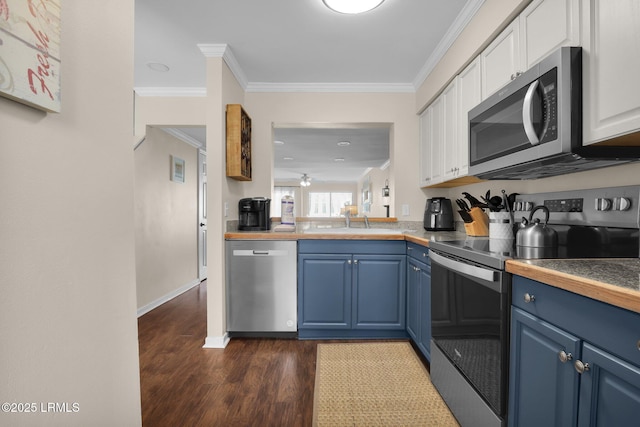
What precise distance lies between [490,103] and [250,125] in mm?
2138

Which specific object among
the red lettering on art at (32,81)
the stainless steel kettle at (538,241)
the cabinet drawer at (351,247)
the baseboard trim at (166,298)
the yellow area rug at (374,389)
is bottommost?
the baseboard trim at (166,298)

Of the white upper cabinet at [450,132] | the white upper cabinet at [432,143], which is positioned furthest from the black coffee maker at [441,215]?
the white upper cabinet at [450,132]

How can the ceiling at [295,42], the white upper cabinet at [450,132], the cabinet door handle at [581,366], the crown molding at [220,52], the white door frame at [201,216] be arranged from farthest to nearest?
the white door frame at [201,216], the crown molding at [220,52], the white upper cabinet at [450,132], the ceiling at [295,42], the cabinet door handle at [581,366]

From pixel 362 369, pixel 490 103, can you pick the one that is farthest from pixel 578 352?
pixel 362 369

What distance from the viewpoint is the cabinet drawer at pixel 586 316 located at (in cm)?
72

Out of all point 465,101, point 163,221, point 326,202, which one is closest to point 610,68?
point 465,101

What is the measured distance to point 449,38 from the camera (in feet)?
7.47

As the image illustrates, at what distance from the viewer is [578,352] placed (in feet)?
2.80

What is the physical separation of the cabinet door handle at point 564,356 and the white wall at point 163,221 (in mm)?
3572

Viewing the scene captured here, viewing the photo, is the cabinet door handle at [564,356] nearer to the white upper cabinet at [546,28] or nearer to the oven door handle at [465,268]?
the oven door handle at [465,268]

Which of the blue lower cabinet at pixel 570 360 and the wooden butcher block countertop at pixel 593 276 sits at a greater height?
the wooden butcher block countertop at pixel 593 276

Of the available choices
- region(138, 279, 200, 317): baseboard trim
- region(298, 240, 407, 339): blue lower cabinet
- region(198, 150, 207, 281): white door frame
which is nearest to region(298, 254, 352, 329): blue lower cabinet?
region(298, 240, 407, 339): blue lower cabinet

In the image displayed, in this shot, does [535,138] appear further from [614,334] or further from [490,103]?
[614,334]

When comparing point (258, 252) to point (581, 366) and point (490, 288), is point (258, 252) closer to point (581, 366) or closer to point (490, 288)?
point (490, 288)
